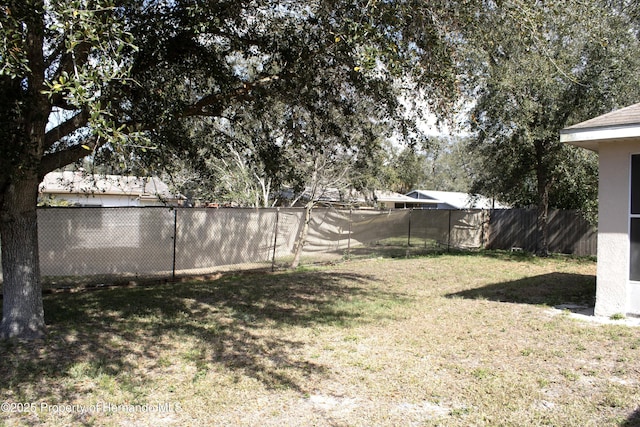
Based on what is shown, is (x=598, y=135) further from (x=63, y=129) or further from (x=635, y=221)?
(x=63, y=129)

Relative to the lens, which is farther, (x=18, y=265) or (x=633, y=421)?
(x=18, y=265)

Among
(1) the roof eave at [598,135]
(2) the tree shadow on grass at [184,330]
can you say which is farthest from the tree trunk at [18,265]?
(1) the roof eave at [598,135]

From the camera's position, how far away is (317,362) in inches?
224

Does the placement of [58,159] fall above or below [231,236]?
above

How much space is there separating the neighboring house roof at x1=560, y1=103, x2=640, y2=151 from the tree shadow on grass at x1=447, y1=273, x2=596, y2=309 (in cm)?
Result: 301

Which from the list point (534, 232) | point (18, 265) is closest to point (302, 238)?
point (18, 265)

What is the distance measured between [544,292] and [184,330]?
7.55m

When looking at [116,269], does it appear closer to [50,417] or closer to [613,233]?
[50,417]

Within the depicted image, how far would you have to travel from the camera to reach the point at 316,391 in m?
4.84

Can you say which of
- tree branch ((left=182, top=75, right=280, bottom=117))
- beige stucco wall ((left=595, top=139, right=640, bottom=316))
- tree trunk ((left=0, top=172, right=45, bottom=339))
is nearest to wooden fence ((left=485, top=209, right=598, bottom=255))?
beige stucco wall ((left=595, top=139, right=640, bottom=316))

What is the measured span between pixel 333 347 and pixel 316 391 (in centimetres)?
147

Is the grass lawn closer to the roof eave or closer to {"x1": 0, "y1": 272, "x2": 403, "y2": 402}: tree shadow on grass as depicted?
{"x1": 0, "y1": 272, "x2": 403, "y2": 402}: tree shadow on grass

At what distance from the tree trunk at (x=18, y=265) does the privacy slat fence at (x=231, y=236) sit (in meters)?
3.46

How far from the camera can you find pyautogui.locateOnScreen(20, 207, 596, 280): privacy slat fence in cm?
988
